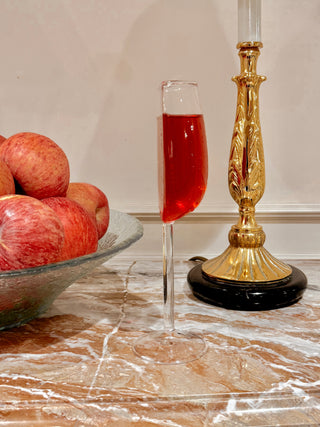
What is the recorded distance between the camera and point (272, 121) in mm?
1258

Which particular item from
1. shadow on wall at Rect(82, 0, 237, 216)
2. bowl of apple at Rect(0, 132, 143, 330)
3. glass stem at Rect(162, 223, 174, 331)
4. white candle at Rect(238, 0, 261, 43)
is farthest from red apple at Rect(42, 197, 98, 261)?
shadow on wall at Rect(82, 0, 237, 216)

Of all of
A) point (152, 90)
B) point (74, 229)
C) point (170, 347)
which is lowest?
point (170, 347)

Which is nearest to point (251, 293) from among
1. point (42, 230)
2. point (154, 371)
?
point (154, 371)

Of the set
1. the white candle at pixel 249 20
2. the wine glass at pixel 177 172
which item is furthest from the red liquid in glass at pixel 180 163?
the white candle at pixel 249 20

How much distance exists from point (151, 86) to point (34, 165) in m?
0.68

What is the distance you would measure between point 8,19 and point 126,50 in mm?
338

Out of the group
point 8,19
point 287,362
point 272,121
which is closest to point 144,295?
point 287,362

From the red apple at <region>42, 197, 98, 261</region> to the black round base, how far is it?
23 cm

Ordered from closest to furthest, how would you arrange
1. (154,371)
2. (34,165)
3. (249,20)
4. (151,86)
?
(154,371)
(34,165)
(249,20)
(151,86)

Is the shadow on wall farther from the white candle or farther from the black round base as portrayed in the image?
the black round base

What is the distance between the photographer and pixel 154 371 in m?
0.52

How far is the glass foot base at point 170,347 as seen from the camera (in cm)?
56

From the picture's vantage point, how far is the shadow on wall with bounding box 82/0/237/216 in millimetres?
1219

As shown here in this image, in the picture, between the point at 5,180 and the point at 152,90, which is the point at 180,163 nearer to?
the point at 5,180
